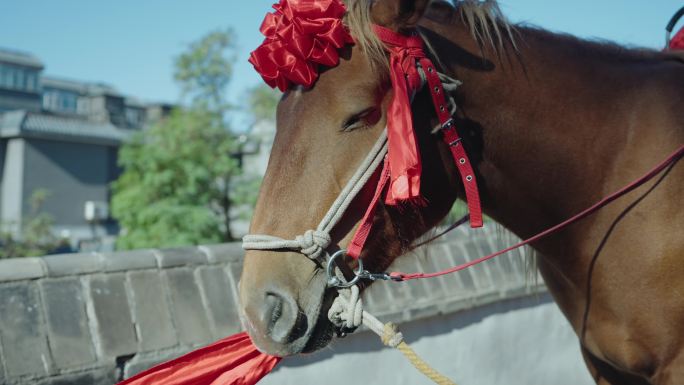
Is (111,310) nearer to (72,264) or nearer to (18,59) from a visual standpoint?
(72,264)

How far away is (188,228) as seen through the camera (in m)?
20.3

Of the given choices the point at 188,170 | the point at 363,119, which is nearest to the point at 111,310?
the point at 363,119

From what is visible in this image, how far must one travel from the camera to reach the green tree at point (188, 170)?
66.4 feet

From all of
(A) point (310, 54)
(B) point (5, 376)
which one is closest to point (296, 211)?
(A) point (310, 54)

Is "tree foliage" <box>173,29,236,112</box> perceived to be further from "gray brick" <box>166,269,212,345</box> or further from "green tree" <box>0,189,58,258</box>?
"gray brick" <box>166,269,212,345</box>

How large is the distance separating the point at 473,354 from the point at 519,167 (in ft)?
6.84

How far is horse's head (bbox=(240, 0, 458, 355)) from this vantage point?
1740 millimetres

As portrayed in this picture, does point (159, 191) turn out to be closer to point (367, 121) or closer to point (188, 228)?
point (188, 228)

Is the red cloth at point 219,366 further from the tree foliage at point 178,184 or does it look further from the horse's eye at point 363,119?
the tree foliage at point 178,184

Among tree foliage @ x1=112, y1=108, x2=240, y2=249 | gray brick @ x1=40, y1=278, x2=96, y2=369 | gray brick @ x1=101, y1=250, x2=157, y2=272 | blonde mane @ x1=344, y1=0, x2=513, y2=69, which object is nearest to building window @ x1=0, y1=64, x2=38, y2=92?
tree foliage @ x1=112, y1=108, x2=240, y2=249

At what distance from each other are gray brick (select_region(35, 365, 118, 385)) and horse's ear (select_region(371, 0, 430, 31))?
5.10 feet

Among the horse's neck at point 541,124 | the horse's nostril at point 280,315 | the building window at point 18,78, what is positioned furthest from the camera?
the building window at point 18,78

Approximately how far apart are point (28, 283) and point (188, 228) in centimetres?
1839

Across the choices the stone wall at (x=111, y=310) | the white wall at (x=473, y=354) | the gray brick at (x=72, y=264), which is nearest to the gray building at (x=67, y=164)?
the white wall at (x=473, y=354)
